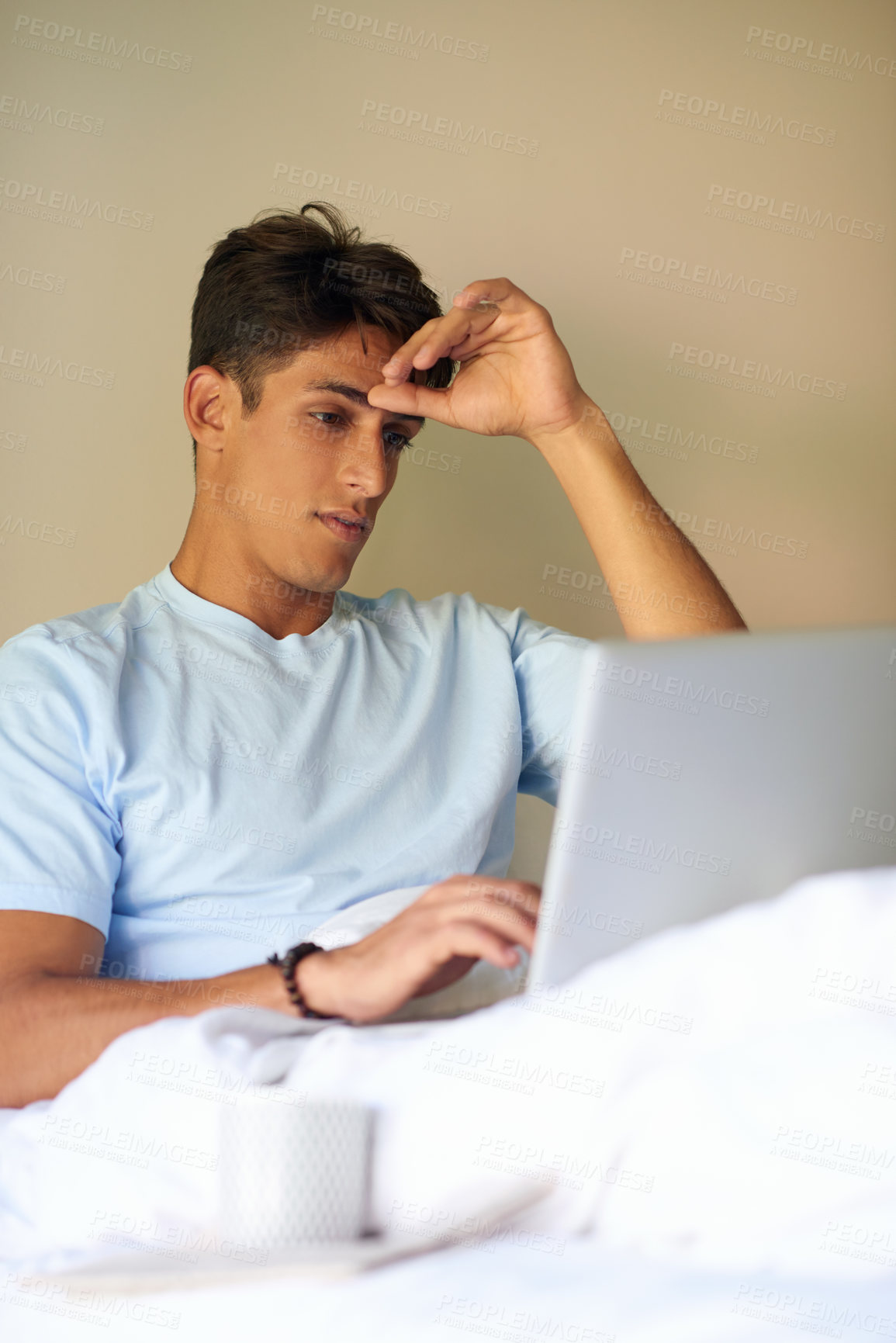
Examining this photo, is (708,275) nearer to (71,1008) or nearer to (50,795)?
(50,795)

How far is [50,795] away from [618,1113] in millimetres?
734

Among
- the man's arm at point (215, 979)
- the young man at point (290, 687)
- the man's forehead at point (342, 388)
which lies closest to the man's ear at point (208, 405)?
the young man at point (290, 687)

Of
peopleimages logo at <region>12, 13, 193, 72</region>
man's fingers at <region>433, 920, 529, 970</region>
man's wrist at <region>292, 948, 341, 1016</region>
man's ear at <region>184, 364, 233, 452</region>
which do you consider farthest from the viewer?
peopleimages logo at <region>12, 13, 193, 72</region>

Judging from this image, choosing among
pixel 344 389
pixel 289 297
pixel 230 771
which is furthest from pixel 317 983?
pixel 289 297

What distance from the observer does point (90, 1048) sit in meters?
1.00

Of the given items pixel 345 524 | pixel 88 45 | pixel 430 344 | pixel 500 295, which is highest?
pixel 88 45

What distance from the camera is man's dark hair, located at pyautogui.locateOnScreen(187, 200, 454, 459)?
5.01 feet

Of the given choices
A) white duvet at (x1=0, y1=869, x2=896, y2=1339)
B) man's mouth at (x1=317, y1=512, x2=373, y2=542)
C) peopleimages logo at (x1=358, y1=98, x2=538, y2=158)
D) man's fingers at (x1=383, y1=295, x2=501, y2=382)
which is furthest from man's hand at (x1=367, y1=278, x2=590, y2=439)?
white duvet at (x1=0, y1=869, x2=896, y2=1339)

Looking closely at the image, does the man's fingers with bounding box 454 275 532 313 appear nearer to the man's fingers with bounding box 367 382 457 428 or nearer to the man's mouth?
the man's fingers with bounding box 367 382 457 428

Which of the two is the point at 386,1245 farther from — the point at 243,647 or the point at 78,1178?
the point at 243,647

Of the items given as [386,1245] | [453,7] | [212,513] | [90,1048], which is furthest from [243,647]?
[453,7]

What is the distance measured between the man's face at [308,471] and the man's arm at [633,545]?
0.28 meters

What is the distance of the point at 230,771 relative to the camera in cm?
129

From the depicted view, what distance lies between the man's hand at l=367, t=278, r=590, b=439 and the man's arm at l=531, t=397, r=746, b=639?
0.04 meters
